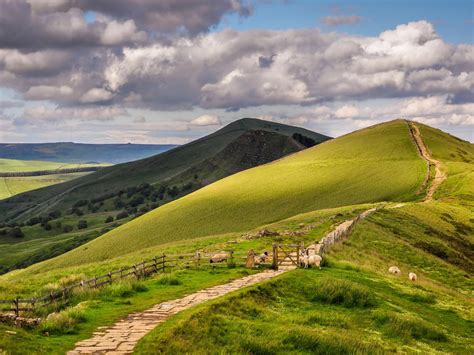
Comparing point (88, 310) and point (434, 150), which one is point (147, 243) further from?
point (434, 150)

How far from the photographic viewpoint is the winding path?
104794 millimetres

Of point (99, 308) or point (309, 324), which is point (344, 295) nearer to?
point (309, 324)

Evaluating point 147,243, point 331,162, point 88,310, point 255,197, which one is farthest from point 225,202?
point 88,310

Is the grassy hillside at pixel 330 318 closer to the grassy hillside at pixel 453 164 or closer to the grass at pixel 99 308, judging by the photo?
the grass at pixel 99 308

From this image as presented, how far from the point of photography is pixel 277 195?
392 ft

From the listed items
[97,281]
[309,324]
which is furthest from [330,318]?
[97,281]

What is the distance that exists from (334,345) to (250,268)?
1731 centimetres

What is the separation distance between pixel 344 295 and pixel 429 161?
4547 inches

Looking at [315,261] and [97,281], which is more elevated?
[315,261]

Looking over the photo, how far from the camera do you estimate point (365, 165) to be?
138125 millimetres

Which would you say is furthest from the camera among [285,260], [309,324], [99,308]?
[285,260]

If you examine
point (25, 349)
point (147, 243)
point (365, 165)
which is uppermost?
point (365, 165)

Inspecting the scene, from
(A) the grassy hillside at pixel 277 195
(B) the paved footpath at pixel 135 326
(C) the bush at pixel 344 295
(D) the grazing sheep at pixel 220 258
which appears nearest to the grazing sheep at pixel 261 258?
(D) the grazing sheep at pixel 220 258

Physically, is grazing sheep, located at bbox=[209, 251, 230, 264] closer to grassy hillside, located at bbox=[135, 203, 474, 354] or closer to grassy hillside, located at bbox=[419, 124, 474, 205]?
grassy hillside, located at bbox=[135, 203, 474, 354]
